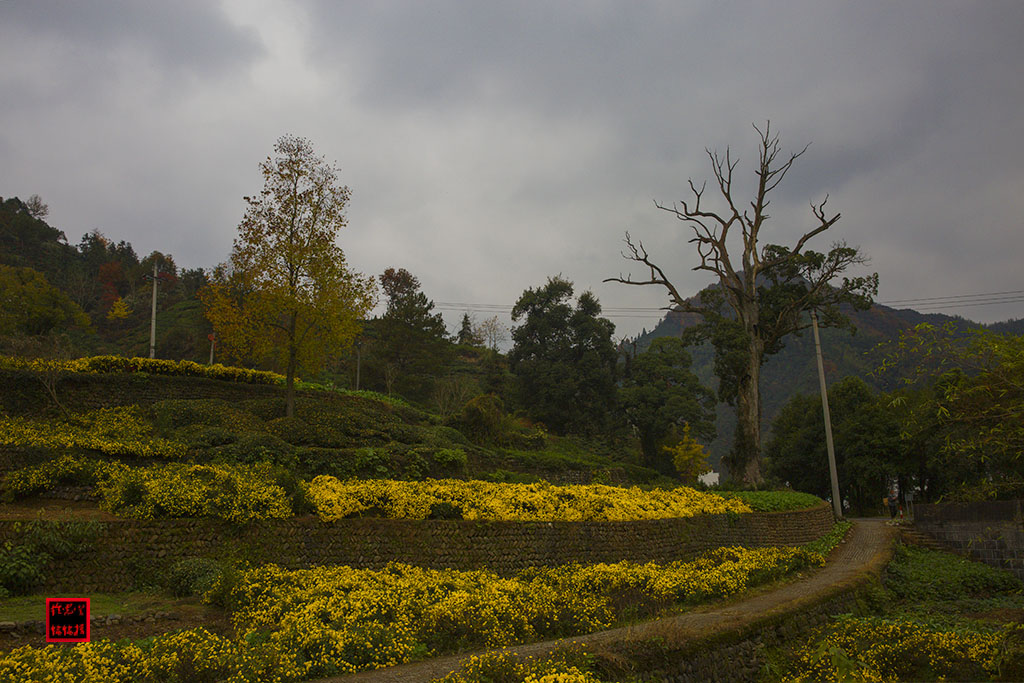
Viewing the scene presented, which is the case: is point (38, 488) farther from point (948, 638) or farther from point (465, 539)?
point (948, 638)

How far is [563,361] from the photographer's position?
37719mm

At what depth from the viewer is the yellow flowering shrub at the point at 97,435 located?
43.3 feet

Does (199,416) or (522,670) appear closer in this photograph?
(522,670)

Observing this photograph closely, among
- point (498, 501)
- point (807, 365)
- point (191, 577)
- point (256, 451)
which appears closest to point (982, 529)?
point (498, 501)

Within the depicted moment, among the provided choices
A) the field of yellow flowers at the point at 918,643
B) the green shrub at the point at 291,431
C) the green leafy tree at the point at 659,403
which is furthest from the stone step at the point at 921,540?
the green shrub at the point at 291,431

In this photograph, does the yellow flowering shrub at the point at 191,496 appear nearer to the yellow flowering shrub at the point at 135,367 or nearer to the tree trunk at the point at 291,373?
the tree trunk at the point at 291,373

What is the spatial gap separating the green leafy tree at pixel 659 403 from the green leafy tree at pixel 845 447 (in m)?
5.01

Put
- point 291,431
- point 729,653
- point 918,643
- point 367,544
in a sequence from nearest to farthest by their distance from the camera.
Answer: point 729,653, point 918,643, point 367,544, point 291,431

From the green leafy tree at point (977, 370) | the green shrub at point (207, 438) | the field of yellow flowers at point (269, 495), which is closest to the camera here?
the green leafy tree at point (977, 370)

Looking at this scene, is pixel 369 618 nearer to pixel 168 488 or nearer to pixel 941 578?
pixel 168 488

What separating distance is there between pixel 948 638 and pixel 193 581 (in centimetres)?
1048

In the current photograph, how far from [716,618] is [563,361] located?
28.4m

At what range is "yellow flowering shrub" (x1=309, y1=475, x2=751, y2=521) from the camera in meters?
12.3

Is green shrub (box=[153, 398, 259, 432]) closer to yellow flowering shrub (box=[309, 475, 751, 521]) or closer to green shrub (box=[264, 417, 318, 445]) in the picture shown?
green shrub (box=[264, 417, 318, 445])
